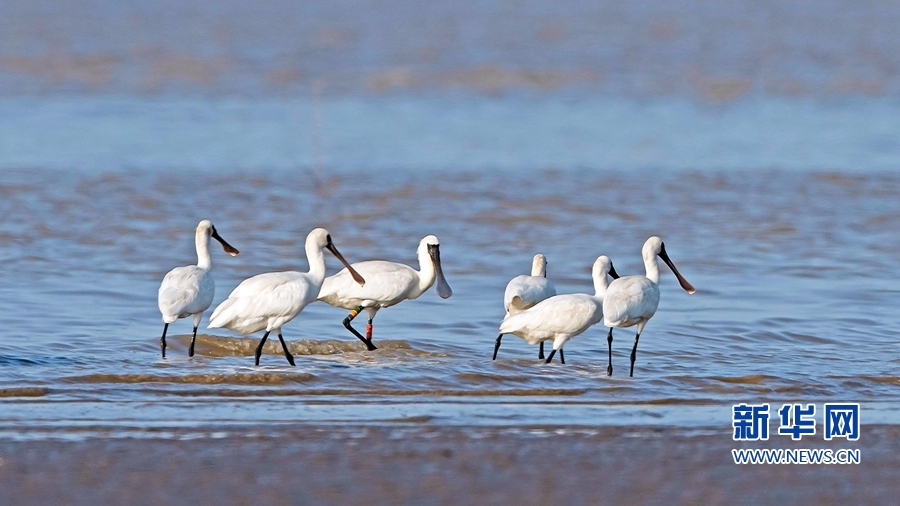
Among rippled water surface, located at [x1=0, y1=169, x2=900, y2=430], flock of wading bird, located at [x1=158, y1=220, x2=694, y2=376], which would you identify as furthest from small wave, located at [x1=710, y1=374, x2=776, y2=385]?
flock of wading bird, located at [x1=158, y1=220, x2=694, y2=376]

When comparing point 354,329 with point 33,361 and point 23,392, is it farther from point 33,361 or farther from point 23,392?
point 23,392

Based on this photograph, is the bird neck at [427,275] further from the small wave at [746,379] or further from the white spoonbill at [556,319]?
the small wave at [746,379]

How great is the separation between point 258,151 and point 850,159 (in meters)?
8.44

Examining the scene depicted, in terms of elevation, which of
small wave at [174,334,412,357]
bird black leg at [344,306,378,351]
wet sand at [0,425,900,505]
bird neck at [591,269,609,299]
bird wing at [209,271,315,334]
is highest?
bird neck at [591,269,609,299]

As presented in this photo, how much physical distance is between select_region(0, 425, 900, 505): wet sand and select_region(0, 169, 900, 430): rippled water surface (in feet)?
1.76

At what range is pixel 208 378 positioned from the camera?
9.75m

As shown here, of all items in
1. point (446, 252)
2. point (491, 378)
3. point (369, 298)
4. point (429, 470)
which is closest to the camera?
point (429, 470)

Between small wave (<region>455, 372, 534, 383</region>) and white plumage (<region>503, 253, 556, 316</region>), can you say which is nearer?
small wave (<region>455, 372, 534, 383</region>)

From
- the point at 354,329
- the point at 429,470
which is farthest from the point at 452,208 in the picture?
the point at 429,470

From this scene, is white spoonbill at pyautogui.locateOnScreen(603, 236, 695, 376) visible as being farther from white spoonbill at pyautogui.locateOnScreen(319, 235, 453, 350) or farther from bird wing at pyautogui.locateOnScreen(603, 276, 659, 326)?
white spoonbill at pyautogui.locateOnScreen(319, 235, 453, 350)

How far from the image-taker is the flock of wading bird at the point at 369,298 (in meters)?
10.6

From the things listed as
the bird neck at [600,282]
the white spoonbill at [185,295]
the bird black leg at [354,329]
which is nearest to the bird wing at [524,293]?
the bird neck at [600,282]

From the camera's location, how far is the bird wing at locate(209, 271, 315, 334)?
10891 mm

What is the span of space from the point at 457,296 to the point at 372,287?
5.83 ft
